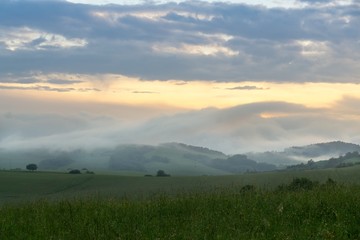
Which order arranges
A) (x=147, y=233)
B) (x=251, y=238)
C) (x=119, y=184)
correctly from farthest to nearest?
1. (x=119, y=184)
2. (x=147, y=233)
3. (x=251, y=238)

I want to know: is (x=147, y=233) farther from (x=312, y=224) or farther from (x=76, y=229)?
(x=312, y=224)

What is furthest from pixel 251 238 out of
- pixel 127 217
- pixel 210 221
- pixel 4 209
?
pixel 4 209

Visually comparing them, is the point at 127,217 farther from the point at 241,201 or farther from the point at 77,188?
the point at 77,188

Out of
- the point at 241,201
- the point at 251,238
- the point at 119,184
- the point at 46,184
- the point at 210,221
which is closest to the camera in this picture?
the point at 251,238

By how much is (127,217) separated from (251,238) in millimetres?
4142

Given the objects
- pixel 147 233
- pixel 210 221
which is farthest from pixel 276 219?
pixel 147 233

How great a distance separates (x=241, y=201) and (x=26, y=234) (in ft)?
21.8

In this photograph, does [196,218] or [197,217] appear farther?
[197,217]

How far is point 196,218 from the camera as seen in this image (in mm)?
13602

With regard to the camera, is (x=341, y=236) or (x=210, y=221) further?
(x=210, y=221)

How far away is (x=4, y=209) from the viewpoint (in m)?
16.2

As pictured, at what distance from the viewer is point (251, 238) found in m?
11.3

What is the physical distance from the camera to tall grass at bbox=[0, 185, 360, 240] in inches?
473

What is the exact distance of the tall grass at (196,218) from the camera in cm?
1201
